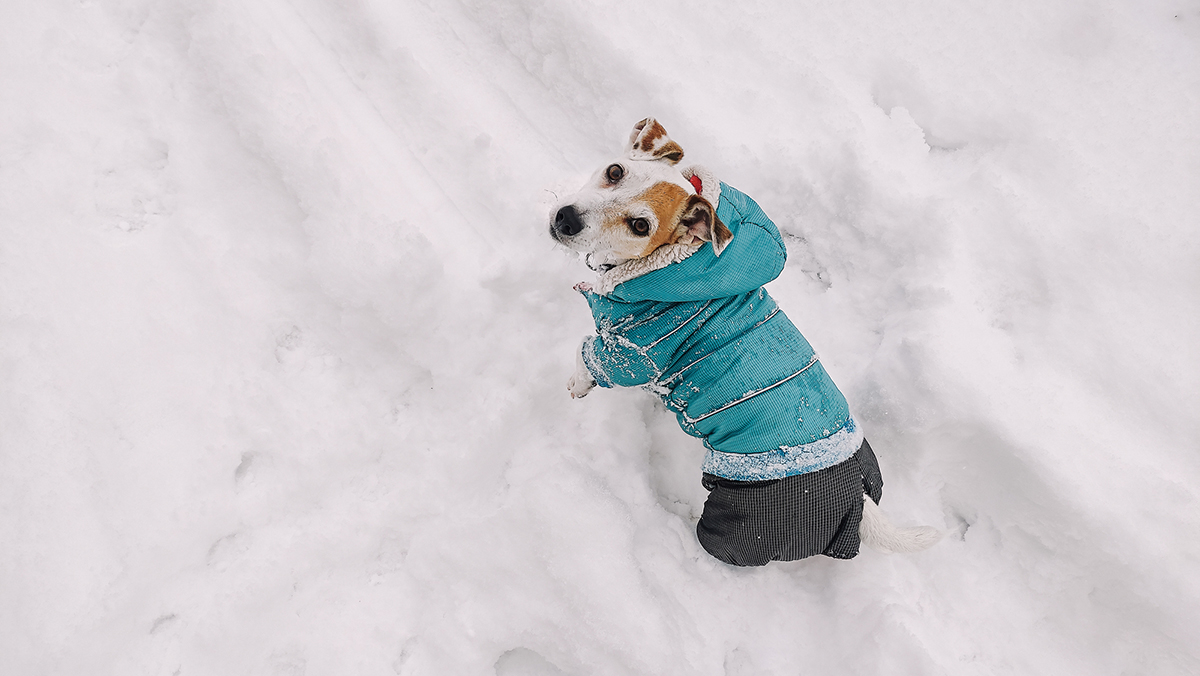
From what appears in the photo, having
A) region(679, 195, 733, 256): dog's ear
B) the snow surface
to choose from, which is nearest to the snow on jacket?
region(679, 195, 733, 256): dog's ear

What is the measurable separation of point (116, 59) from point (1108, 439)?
5814 mm

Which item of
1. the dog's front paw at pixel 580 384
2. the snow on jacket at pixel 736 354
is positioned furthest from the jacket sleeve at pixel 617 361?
the dog's front paw at pixel 580 384

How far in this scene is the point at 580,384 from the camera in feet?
9.95

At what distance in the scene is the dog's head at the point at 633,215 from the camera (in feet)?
7.63

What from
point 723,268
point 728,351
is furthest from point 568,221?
point 728,351

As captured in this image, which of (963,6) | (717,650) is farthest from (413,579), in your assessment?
(963,6)

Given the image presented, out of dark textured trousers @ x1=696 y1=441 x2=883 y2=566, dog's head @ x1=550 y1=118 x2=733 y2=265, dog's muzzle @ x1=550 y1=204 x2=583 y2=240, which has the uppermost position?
dog's head @ x1=550 y1=118 x2=733 y2=265

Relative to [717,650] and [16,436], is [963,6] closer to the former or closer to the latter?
[717,650]

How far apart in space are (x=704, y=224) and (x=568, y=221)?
54 cm

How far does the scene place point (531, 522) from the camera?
3045 mm

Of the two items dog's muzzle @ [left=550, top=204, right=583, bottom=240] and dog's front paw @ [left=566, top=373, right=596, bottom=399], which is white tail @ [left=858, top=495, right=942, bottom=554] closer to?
dog's front paw @ [left=566, top=373, right=596, bottom=399]

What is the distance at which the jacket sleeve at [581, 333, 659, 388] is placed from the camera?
8.64ft

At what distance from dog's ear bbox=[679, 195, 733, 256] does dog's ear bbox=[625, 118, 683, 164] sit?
336 millimetres

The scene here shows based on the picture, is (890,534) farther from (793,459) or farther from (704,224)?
(704,224)
